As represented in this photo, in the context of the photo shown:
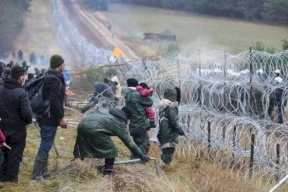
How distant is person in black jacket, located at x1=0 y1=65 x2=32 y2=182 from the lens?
17.7 ft

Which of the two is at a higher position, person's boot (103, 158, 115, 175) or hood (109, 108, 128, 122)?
hood (109, 108, 128, 122)

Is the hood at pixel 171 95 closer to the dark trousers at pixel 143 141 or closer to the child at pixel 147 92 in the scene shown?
the child at pixel 147 92

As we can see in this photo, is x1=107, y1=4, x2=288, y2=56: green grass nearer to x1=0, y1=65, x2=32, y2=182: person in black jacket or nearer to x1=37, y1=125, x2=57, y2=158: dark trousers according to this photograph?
x1=37, y1=125, x2=57, y2=158: dark trousers

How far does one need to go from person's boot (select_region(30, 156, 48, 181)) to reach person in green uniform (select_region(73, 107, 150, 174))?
1.67 ft

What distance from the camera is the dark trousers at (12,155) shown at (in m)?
5.53

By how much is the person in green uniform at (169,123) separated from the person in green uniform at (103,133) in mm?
1267

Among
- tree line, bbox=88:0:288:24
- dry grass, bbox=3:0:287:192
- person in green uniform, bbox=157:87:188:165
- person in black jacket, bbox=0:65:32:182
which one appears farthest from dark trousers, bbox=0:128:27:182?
tree line, bbox=88:0:288:24

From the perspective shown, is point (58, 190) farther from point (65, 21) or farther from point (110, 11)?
point (110, 11)

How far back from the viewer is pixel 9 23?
33781mm

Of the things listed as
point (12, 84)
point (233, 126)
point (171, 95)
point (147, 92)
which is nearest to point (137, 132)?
point (147, 92)

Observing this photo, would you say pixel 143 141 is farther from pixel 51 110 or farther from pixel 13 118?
pixel 13 118

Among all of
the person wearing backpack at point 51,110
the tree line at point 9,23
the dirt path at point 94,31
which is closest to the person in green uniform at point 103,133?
the person wearing backpack at point 51,110

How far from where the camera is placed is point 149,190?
5309 mm

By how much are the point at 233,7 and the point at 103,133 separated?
4217cm
